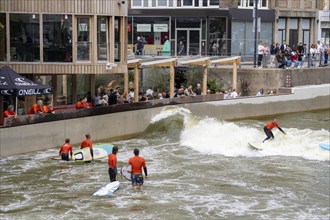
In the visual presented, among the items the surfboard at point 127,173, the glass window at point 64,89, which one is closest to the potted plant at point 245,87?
the glass window at point 64,89

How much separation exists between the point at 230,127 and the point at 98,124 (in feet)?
21.1

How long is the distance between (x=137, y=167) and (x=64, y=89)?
1330 centimetres

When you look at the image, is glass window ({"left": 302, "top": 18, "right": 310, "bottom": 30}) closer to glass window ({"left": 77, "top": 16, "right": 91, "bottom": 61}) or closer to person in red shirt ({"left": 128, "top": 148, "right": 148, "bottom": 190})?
glass window ({"left": 77, "top": 16, "right": 91, "bottom": 61})

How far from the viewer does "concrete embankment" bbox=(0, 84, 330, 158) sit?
30703mm

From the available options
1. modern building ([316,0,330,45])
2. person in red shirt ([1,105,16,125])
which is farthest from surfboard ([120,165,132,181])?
modern building ([316,0,330,45])

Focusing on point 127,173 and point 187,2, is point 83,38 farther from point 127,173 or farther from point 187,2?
point 187,2

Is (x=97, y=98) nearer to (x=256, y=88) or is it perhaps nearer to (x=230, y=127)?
(x=230, y=127)

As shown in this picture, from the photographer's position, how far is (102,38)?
35250mm

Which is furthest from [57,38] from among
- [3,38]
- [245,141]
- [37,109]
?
[245,141]

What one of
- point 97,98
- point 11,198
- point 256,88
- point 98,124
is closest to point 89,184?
point 11,198

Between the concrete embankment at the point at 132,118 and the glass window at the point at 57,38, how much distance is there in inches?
130

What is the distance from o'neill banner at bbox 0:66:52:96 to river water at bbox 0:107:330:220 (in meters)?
2.53

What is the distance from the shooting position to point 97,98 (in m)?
36.6

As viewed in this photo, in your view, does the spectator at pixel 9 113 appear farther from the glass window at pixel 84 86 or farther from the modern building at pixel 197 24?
the modern building at pixel 197 24
